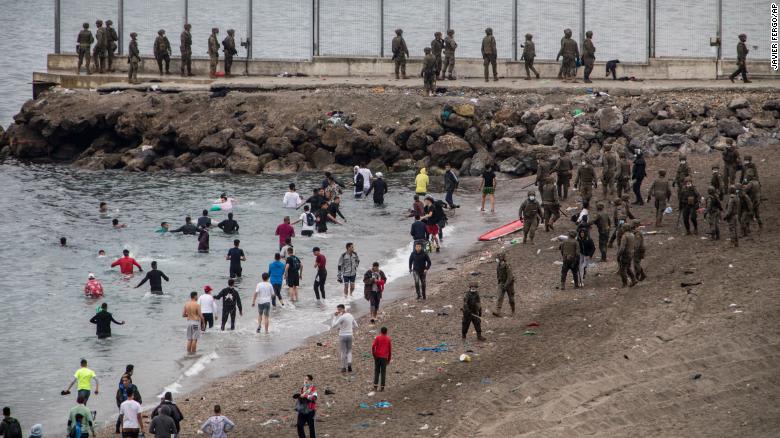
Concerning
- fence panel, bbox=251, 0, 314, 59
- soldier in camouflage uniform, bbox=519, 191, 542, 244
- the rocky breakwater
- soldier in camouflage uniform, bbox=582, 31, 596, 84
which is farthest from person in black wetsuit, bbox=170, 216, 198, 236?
soldier in camouflage uniform, bbox=582, 31, 596, 84

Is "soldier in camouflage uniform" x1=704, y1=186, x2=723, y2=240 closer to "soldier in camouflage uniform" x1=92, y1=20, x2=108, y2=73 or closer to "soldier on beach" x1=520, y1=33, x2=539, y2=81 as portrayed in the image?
"soldier on beach" x1=520, y1=33, x2=539, y2=81

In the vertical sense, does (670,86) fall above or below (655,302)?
above

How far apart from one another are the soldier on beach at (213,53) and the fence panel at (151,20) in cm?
2586

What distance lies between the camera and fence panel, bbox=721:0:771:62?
49.4m

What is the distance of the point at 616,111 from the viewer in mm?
40312

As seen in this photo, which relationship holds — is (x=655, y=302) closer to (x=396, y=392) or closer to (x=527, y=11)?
(x=396, y=392)

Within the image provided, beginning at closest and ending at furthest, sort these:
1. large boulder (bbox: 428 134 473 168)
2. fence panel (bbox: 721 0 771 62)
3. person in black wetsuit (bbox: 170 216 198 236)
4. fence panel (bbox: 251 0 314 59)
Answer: person in black wetsuit (bbox: 170 216 198 236), large boulder (bbox: 428 134 473 168), fence panel (bbox: 721 0 771 62), fence panel (bbox: 251 0 314 59)

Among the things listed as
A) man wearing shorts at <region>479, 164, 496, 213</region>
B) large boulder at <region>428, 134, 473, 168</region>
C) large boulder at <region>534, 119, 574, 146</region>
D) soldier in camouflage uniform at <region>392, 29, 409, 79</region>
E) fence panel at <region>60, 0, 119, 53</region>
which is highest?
fence panel at <region>60, 0, 119, 53</region>

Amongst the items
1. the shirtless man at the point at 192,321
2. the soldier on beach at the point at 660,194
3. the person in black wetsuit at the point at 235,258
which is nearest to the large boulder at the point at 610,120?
the soldier on beach at the point at 660,194

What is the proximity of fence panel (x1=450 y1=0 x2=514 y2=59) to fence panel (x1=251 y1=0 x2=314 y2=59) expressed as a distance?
24.1 ft

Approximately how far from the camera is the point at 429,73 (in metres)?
43.8

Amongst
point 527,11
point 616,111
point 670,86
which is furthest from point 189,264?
point 527,11

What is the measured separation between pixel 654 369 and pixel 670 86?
85.5ft

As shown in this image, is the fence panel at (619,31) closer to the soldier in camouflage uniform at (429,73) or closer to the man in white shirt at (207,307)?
the soldier in camouflage uniform at (429,73)
